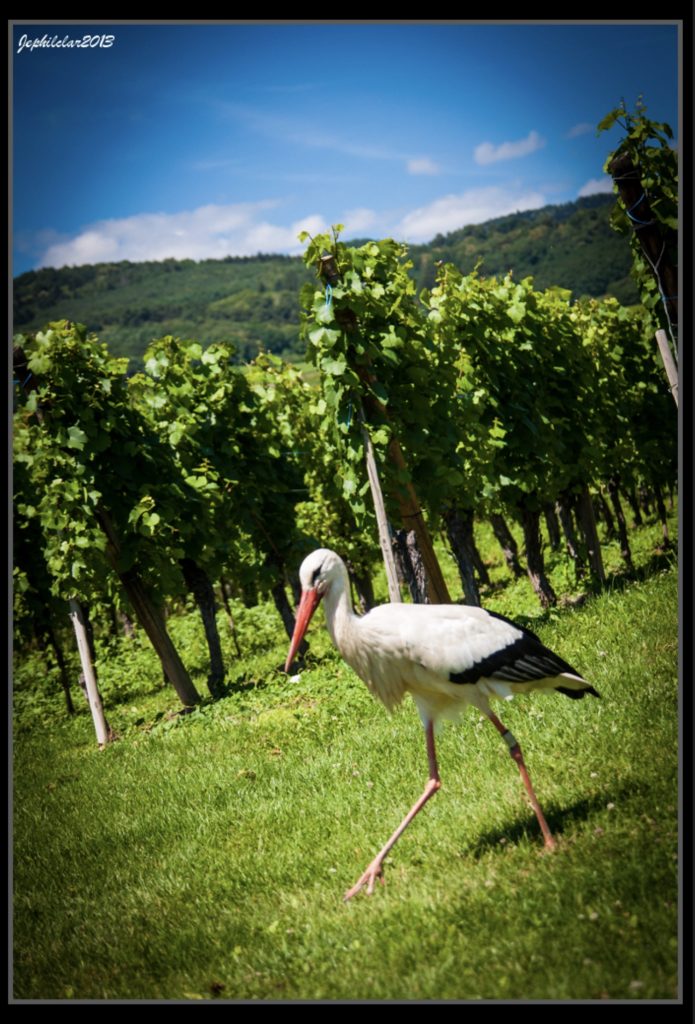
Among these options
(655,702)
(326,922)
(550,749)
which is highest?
(655,702)

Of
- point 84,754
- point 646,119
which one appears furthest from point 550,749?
point 84,754

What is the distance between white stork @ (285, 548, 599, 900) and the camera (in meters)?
5.57

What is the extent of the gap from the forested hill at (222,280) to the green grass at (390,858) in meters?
3.78

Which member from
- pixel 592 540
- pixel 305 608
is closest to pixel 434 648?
pixel 305 608

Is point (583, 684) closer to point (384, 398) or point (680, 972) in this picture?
point (680, 972)

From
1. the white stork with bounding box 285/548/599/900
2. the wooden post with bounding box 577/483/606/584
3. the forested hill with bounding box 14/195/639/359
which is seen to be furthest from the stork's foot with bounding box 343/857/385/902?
the wooden post with bounding box 577/483/606/584

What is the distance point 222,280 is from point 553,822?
15314 mm

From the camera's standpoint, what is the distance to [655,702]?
6.07 m

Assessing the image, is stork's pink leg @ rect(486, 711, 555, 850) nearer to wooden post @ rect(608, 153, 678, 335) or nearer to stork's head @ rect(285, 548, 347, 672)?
stork's head @ rect(285, 548, 347, 672)

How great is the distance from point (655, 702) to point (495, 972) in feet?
8.10

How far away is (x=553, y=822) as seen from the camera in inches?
214

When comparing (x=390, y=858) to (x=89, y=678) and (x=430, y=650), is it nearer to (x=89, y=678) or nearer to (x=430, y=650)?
(x=430, y=650)

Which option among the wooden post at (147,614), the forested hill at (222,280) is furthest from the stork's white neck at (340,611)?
the wooden post at (147,614)

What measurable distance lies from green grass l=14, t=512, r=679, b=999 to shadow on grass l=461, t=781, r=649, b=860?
15 millimetres
